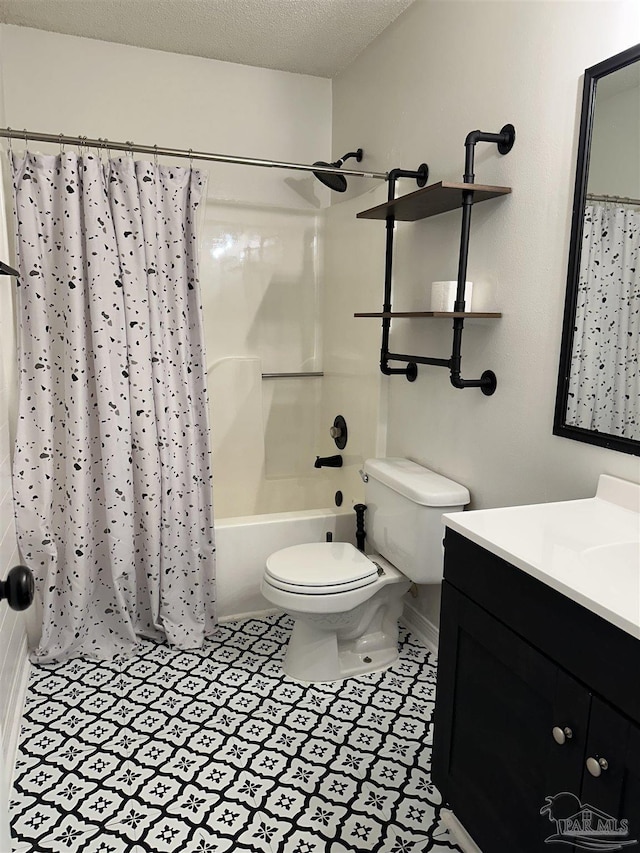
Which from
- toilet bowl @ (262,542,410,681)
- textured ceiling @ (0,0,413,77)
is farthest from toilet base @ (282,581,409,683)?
textured ceiling @ (0,0,413,77)

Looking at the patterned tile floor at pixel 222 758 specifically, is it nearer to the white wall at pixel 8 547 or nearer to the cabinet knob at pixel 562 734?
the white wall at pixel 8 547

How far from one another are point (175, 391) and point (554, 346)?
137 cm

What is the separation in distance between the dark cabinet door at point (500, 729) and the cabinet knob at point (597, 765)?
29mm

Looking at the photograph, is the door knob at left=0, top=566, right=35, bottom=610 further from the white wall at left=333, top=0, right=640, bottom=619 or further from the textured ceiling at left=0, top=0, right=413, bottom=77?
the textured ceiling at left=0, top=0, right=413, bottom=77

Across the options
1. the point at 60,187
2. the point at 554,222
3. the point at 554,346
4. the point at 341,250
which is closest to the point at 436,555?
the point at 554,346

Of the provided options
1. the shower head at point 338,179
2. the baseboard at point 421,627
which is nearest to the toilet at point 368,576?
the baseboard at point 421,627

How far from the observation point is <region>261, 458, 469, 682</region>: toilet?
6.54 ft

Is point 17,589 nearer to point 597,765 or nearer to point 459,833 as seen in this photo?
point 597,765

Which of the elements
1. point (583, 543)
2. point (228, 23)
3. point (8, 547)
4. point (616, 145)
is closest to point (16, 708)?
point (8, 547)

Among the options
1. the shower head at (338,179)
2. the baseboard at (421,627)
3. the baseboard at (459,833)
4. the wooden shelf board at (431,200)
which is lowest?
the baseboard at (459,833)

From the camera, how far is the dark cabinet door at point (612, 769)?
34.5 inches

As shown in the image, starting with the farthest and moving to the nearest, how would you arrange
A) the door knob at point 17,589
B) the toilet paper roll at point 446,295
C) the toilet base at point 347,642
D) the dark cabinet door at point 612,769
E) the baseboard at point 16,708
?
the toilet base at point 347,642 → the toilet paper roll at point 446,295 → the baseboard at point 16,708 → the dark cabinet door at point 612,769 → the door knob at point 17,589

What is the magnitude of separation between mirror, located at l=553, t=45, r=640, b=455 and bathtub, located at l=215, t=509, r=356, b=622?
1.29 metres

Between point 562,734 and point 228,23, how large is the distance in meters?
2.71
